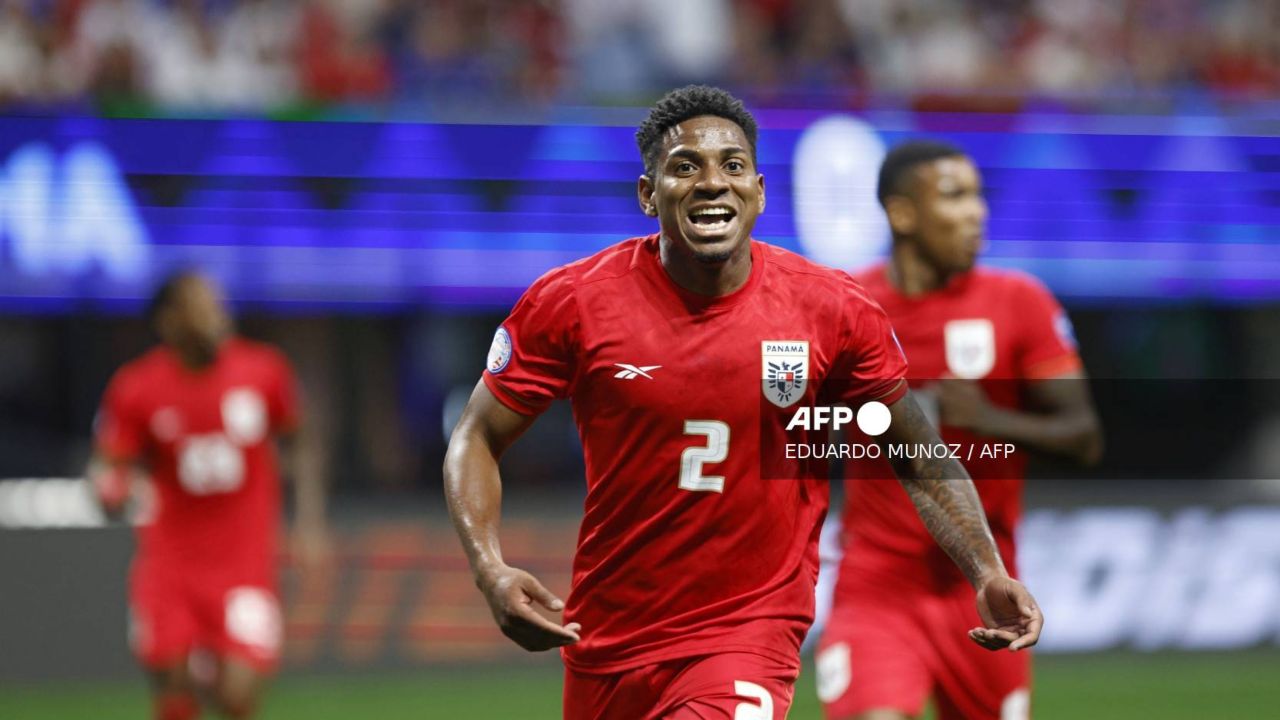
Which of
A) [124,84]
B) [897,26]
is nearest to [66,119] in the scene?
[124,84]

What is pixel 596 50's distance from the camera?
14.1 m

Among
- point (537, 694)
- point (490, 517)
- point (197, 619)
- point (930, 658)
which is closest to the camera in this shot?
point (490, 517)

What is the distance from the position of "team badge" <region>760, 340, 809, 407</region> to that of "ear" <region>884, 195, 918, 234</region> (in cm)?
187

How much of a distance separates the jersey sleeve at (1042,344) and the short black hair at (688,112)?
1.87m

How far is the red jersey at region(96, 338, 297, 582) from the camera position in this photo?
9453 millimetres

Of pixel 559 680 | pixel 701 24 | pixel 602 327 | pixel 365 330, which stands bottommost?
pixel 559 680

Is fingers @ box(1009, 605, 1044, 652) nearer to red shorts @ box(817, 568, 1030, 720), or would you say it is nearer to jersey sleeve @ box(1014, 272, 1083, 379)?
red shorts @ box(817, 568, 1030, 720)

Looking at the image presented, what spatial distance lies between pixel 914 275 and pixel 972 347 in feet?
1.19

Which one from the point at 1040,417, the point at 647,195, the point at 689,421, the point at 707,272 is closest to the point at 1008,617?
the point at 689,421

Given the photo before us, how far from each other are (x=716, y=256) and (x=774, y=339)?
280 mm

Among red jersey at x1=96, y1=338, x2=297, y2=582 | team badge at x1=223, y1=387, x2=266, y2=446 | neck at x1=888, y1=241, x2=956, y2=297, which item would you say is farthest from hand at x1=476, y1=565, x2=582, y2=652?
team badge at x1=223, y1=387, x2=266, y2=446

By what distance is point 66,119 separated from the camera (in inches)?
476

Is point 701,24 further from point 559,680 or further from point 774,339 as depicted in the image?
point 774,339

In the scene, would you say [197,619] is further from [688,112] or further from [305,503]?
[688,112]
